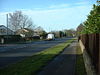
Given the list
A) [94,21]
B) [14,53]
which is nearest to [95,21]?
[94,21]

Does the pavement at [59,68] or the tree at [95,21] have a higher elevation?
the tree at [95,21]

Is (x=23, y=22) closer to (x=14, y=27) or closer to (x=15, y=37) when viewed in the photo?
(x=14, y=27)

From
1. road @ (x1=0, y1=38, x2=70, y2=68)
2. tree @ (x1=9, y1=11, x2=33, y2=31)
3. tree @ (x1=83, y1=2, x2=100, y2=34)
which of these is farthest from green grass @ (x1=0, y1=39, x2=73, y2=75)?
tree @ (x1=9, y1=11, x2=33, y2=31)

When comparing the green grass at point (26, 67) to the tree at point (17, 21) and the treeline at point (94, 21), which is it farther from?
the tree at point (17, 21)

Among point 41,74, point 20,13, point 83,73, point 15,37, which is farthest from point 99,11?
point 20,13

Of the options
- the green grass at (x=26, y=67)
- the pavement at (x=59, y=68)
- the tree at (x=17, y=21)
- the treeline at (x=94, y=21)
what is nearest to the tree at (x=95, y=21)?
the treeline at (x=94, y=21)

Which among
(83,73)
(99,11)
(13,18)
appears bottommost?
(83,73)

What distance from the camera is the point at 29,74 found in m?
11.6

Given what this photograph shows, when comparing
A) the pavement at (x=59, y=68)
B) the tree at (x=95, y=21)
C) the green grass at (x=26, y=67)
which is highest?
the tree at (x=95, y=21)

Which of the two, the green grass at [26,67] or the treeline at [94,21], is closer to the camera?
the green grass at [26,67]

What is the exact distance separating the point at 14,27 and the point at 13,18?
3772 mm

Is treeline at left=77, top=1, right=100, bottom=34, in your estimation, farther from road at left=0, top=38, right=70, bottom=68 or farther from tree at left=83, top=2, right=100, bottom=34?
road at left=0, top=38, right=70, bottom=68

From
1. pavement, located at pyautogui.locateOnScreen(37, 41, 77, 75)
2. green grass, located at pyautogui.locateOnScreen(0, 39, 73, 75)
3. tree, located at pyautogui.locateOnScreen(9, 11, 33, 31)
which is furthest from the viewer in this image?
tree, located at pyautogui.locateOnScreen(9, 11, 33, 31)

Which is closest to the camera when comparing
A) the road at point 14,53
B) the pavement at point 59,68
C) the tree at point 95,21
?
the pavement at point 59,68
